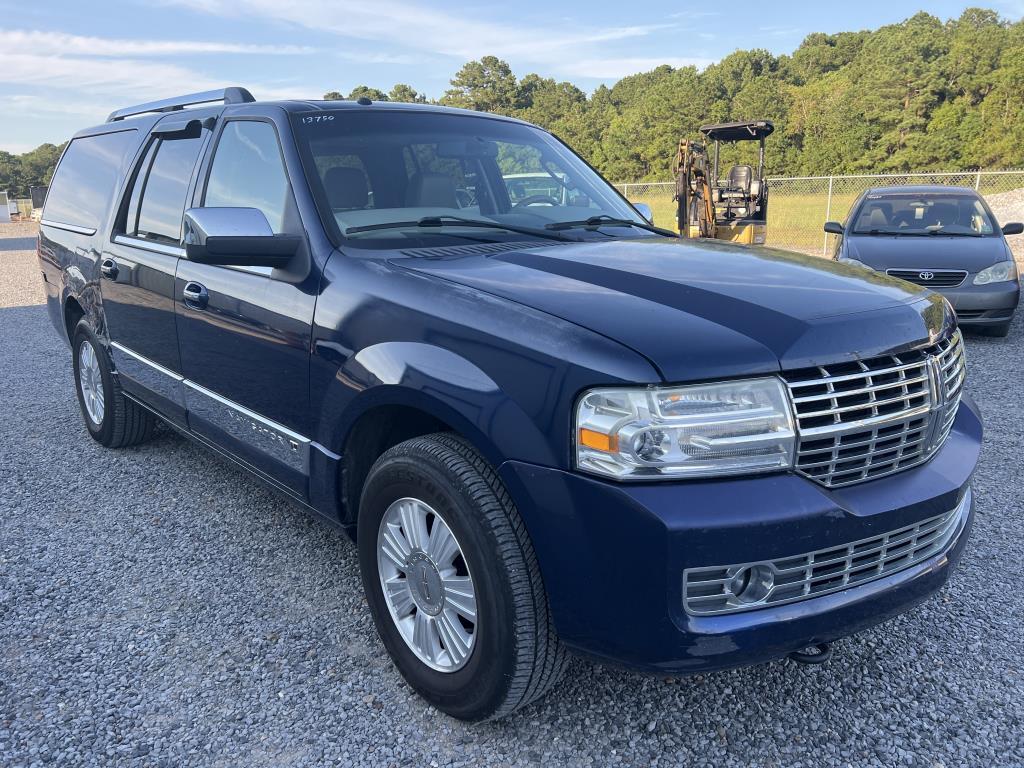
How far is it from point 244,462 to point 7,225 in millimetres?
42781

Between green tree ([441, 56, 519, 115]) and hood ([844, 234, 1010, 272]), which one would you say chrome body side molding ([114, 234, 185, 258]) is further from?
green tree ([441, 56, 519, 115])

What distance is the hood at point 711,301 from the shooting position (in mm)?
2031

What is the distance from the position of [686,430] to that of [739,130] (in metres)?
17.4

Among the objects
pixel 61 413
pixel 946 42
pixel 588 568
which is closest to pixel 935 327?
pixel 588 568

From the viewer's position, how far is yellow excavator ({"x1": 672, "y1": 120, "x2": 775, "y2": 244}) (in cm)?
1639

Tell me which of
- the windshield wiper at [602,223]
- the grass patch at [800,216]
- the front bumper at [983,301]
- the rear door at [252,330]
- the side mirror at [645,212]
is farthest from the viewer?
the grass patch at [800,216]

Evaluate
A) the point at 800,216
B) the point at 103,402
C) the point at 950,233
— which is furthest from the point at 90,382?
the point at 800,216

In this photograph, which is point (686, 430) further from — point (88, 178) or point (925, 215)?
point (925, 215)

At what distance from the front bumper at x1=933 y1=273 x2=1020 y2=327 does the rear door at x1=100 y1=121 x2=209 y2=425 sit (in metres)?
7.39

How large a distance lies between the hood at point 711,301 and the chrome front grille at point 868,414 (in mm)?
50

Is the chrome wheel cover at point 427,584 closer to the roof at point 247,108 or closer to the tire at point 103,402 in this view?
the roof at point 247,108

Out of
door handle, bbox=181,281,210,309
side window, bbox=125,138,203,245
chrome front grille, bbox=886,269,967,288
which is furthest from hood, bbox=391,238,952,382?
chrome front grille, bbox=886,269,967,288

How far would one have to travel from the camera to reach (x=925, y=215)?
9.69m

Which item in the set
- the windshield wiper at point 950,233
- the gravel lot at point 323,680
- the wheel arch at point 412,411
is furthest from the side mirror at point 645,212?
the windshield wiper at point 950,233
